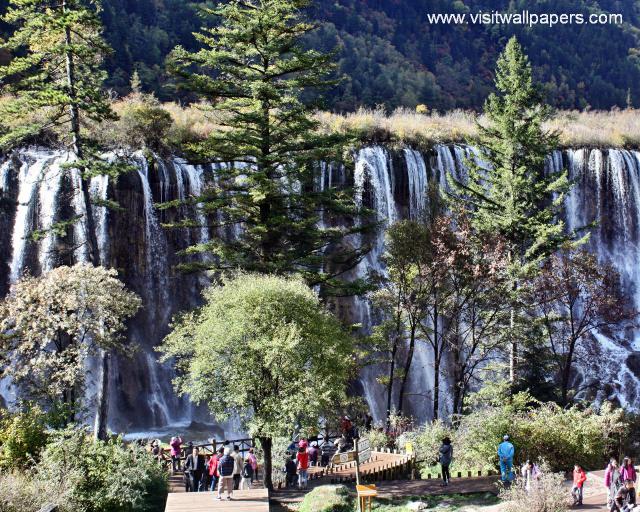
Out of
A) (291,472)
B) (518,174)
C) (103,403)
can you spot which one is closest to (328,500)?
(291,472)

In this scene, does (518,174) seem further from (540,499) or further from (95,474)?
(95,474)

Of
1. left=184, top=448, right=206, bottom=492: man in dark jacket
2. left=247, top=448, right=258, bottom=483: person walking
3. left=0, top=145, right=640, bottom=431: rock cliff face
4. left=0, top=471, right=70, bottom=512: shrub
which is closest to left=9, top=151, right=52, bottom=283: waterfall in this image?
left=0, top=145, right=640, bottom=431: rock cliff face

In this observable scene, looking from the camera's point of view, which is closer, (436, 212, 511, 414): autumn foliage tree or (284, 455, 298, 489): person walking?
(284, 455, 298, 489): person walking

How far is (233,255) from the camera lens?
23.0m

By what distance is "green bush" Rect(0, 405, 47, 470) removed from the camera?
16.7 metres

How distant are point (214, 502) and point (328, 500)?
278 centimetres

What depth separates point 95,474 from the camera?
1543cm

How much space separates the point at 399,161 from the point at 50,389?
23857 millimetres

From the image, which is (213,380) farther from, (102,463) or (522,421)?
(522,421)

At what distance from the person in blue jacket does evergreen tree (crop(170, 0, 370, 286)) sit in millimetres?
8466

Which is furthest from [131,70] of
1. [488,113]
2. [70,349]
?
[70,349]

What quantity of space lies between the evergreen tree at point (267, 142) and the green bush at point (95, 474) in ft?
26.4

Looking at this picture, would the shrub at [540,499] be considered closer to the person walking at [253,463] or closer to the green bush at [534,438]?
the green bush at [534,438]

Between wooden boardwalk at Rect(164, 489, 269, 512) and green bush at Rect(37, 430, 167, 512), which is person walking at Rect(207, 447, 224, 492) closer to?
green bush at Rect(37, 430, 167, 512)
